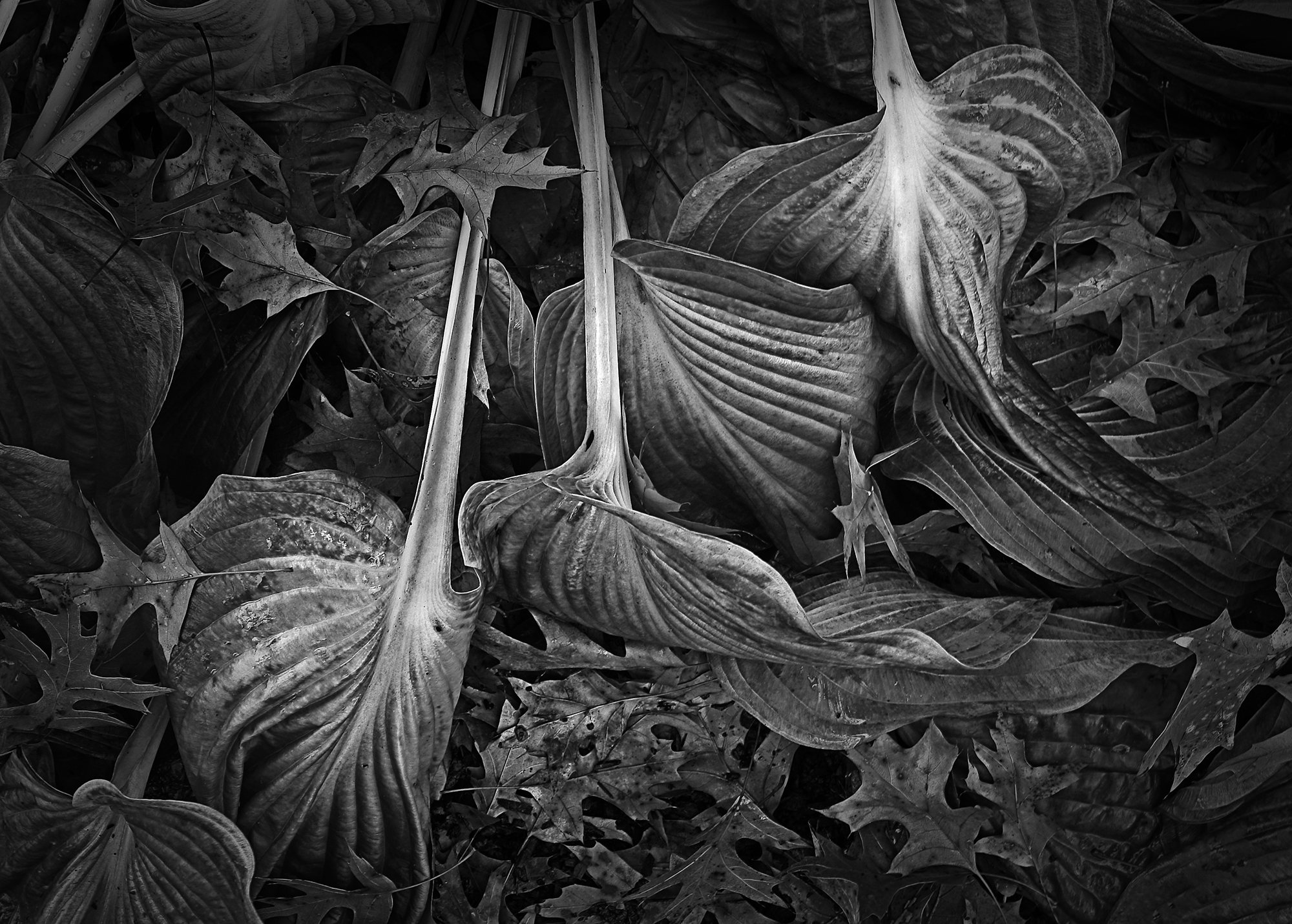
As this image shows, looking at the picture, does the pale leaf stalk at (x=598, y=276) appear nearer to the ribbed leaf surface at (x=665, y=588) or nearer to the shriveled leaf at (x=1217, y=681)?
the ribbed leaf surface at (x=665, y=588)

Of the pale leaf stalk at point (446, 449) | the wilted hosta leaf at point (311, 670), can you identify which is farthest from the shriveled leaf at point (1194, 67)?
the wilted hosta leaf at point (311, 670)

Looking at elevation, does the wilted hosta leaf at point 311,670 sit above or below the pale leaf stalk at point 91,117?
below

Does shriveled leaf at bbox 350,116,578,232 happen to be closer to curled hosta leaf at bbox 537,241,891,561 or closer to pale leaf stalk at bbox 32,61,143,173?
curled hosta leaf at bbox 537,241,891,561

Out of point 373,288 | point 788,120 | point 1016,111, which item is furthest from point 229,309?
point 1016,111

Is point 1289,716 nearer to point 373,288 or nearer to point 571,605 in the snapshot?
point 571,605

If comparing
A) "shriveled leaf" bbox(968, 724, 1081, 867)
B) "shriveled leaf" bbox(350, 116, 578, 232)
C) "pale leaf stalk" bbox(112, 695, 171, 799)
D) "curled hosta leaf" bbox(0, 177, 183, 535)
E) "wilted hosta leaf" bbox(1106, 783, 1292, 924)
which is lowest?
"wilted hosta leaf" bbox(1106, 783, 1292, 924)

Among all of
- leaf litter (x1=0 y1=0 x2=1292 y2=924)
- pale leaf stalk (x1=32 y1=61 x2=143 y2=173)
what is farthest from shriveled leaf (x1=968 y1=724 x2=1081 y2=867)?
pale leaf stalk (x1=32 y1=61 x2=143 y2=173)
